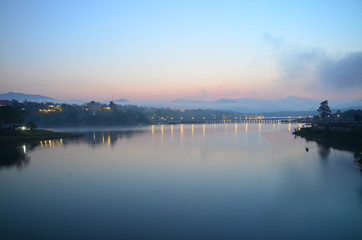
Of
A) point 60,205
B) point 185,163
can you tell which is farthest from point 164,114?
point 60,205

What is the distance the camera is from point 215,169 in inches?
484

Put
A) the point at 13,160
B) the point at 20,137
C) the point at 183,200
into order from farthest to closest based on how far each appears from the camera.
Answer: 1. the point at 20,137
2. the point at 13,160
3. the point at 183,200

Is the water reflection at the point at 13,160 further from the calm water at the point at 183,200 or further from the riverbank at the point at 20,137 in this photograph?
the riverbank at the point at 20,137

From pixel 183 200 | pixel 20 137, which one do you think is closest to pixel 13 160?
pixel 20 137

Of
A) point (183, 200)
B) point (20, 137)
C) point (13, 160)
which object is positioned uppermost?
point (20, 137)

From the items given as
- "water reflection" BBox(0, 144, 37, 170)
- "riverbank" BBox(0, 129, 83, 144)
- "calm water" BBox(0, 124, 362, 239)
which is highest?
"riverbank" BBox(0, 129, 83, 144)

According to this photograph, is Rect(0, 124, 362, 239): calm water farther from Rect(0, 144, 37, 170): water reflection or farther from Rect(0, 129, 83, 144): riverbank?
Rect(0, 129, 83, 144): riverbank

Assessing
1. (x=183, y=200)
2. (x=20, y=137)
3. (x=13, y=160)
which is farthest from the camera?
(x=20, y=137)

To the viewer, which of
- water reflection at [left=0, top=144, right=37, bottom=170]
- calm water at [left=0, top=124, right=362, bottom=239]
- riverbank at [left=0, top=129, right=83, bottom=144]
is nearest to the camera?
calm water at [left=0, top=124, right=362, bottom=239]

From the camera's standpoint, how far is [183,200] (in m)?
7.79

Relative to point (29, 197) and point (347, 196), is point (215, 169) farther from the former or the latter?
point (29, 197)

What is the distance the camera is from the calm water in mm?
5680

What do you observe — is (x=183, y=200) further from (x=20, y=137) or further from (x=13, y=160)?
Result: (x=20, y=137)

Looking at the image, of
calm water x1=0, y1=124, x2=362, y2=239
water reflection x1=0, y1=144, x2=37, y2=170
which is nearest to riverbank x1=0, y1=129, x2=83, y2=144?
water reflection x1=0, y1=144, x2=37, y2=170
